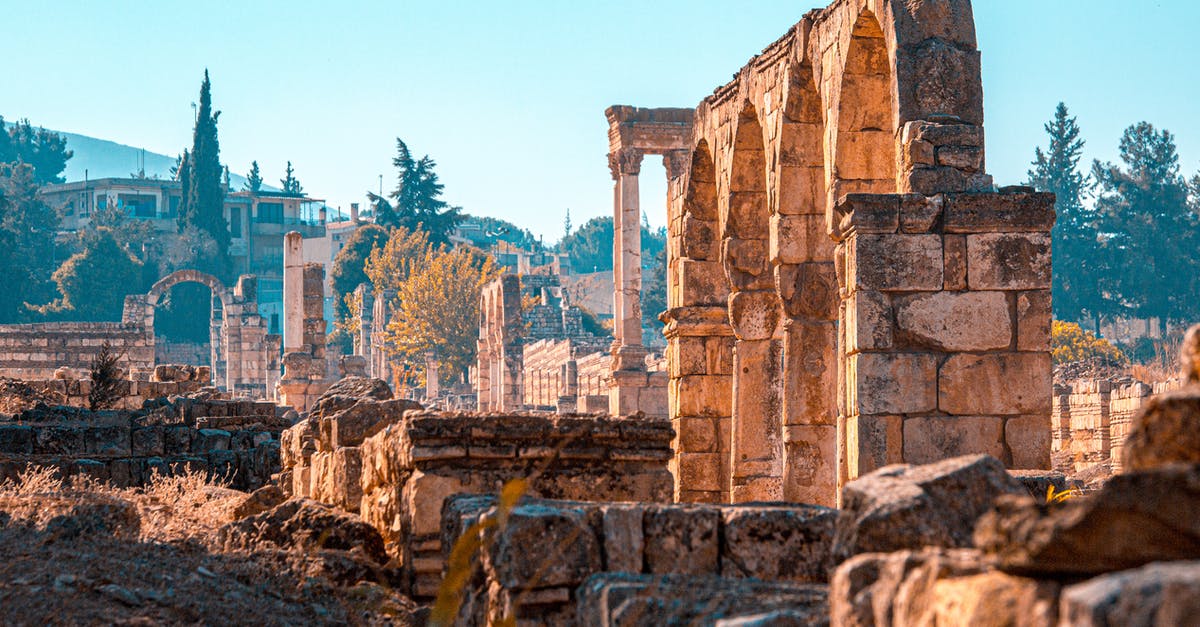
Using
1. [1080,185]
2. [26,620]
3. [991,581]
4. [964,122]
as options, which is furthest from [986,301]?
[1080,185]

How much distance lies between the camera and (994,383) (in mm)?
9211

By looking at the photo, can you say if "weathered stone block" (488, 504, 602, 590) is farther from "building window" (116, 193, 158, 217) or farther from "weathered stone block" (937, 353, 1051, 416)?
"building window" (116, 193, 158, 217)

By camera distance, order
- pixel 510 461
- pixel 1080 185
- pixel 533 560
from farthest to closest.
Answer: pixel 1080 185
pixel 510 461
pixel 533 560

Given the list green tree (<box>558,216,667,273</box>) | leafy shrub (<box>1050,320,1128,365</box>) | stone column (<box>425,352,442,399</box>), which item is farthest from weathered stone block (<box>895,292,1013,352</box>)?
green tree (<box>558,216,667,273</box>)

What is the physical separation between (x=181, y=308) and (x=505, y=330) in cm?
3650

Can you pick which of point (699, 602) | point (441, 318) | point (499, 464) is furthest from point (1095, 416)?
point (441, 318)

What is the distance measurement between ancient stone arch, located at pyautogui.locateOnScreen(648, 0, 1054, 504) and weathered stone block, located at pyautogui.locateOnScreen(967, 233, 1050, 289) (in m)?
0.01

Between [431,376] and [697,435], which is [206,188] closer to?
[431,376]

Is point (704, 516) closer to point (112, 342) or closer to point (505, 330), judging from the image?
point (112, 342)

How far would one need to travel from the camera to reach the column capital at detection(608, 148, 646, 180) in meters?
30.0

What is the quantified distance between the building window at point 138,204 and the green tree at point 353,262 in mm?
21460

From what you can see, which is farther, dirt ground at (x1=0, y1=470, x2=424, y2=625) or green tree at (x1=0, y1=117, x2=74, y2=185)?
green tree at (x1=0, y1=117, x2=74, y2=185)

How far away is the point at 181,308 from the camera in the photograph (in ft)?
261

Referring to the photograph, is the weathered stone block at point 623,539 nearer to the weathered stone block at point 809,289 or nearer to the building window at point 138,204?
the weathered stone block at point 809,289
